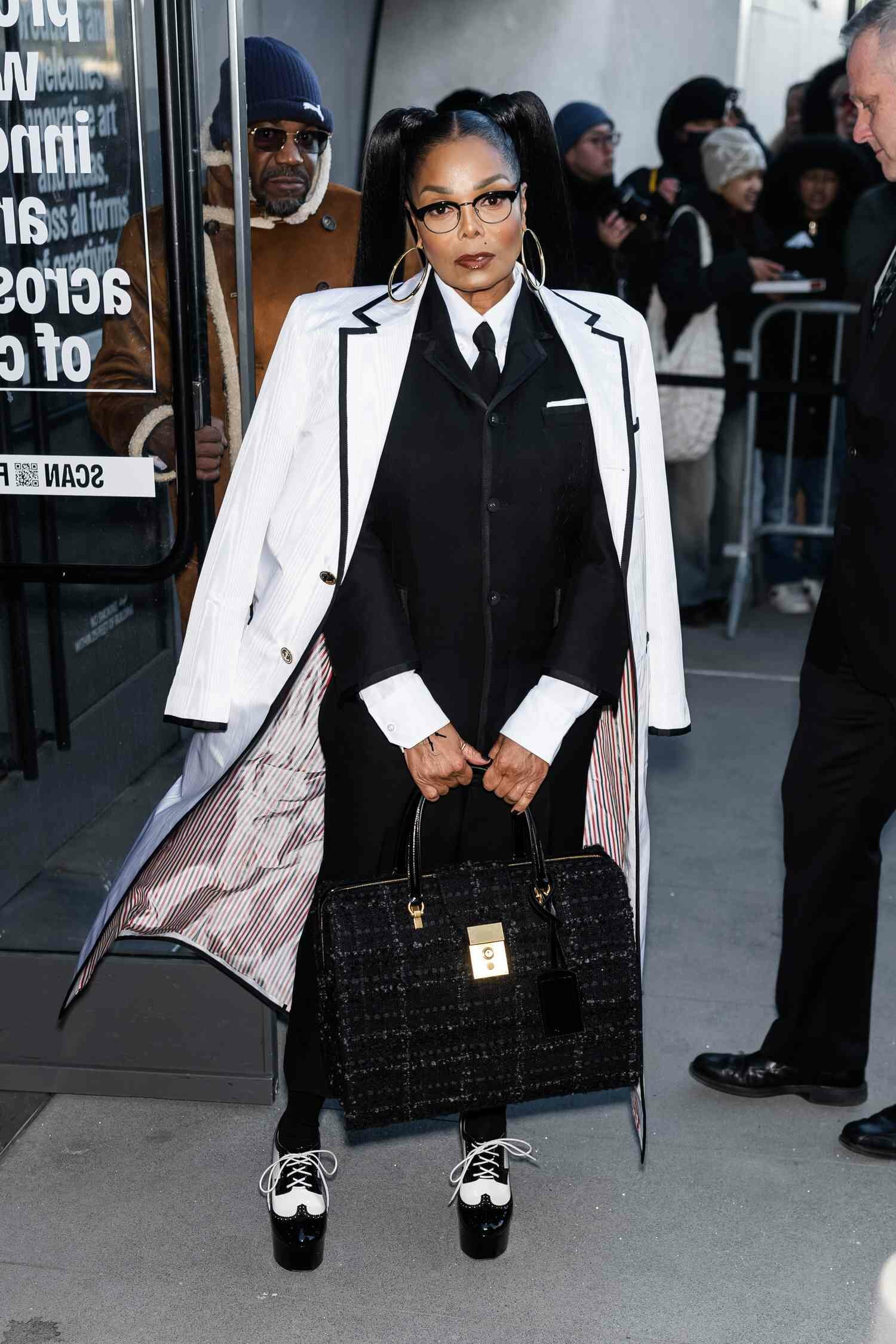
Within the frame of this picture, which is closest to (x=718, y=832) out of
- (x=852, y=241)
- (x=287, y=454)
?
(x=287, y=454)

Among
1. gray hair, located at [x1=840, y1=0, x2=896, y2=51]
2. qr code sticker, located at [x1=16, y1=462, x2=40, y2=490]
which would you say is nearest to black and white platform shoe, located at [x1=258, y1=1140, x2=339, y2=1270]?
qr code sticker, located at [x1=16, y1=462, x2=40, y2=490]

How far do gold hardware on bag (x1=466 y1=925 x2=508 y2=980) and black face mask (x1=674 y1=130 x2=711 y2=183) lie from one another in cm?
558

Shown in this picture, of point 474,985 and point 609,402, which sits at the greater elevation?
point 609,402

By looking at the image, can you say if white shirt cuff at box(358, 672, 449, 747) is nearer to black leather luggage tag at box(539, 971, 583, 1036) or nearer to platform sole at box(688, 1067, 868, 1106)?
black leather luggage tag at box(539, 971, 583, 1036)

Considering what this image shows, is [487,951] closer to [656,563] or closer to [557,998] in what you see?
[557,998]

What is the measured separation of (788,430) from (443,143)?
17.0ft

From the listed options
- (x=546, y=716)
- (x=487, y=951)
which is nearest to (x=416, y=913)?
(x=487, y=951)

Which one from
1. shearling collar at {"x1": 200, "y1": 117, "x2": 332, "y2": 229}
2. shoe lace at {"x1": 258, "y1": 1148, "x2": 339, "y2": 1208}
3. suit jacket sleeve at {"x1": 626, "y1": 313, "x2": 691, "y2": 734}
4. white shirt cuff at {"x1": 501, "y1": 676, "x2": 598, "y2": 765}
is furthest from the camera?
shearling collar at {"x1": 200, "y1": 117, "x2": 332, "y2": 229}

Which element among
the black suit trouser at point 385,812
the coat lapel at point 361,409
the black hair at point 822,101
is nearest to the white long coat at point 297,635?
the coat lapel at point 361,409

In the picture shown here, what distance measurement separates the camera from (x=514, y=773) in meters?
2.49

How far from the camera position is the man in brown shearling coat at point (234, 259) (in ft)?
9.39

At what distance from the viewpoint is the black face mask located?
7.24 metres

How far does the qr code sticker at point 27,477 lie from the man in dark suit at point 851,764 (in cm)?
150

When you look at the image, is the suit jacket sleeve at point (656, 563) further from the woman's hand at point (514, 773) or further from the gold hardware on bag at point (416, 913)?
the gold hardware on bag at point (416, 913)
